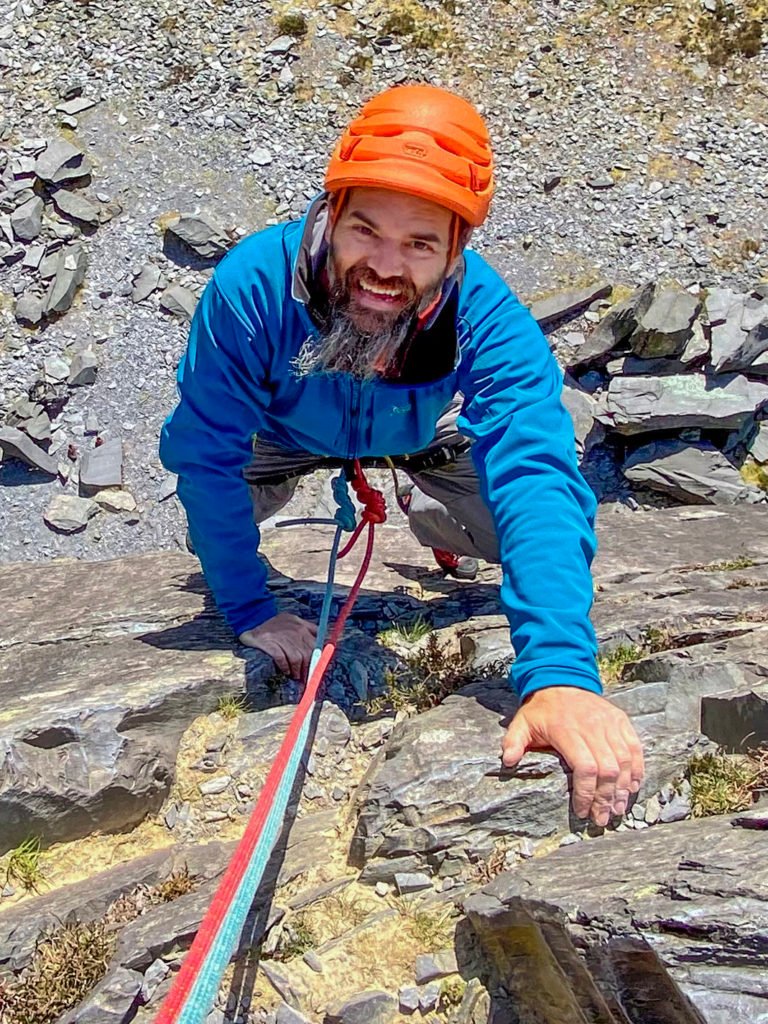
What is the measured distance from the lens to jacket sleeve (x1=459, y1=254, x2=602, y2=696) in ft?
13.0

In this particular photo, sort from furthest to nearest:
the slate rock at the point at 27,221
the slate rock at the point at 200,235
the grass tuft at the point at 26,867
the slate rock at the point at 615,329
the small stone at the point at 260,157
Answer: the small stone at the point at 260,157 → the slate rock at the point at 27,221 → the slate rock at the point at 200,235 → the slate rock at the point at 615,329 → the grass tuft at the point at 26,867

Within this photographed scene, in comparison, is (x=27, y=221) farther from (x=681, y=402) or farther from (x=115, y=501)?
(x=681, y=402)

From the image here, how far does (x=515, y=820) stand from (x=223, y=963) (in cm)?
155

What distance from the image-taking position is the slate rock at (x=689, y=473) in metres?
15.5

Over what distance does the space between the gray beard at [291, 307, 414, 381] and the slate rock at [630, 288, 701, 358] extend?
1295cm

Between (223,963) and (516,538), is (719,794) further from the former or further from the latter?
(223,963)

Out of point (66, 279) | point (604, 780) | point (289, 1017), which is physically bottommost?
point (289, 1017)

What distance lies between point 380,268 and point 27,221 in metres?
16.3

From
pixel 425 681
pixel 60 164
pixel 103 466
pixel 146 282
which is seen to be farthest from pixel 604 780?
pixel 60 164

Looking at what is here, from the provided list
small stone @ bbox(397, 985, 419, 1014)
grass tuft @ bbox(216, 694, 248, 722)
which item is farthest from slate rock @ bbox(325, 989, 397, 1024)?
grass tuft @ bbox(216, 694, 248, 722)

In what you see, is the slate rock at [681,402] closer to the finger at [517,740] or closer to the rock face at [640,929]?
the finger at [517,740]

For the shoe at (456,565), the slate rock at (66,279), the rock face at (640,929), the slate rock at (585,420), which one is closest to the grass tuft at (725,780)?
the rock face at (640,929)

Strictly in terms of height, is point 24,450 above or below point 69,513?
above

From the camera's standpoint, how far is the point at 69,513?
15703 mm
